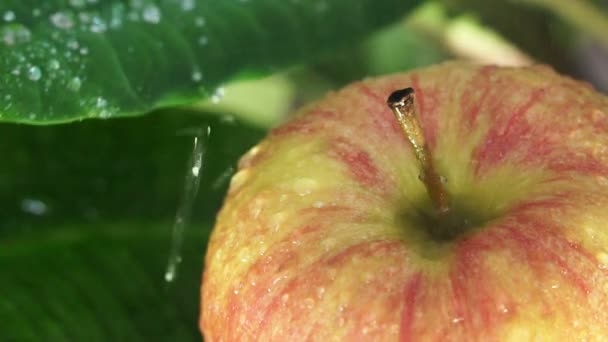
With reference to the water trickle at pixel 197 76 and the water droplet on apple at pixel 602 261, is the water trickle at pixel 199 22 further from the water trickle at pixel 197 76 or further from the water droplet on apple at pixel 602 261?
the water droplet on apple at pixel 602 261

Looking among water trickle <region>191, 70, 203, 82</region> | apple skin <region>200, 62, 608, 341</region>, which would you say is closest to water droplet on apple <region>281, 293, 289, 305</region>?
apple skin <region>200, 62, 608, 341</region>

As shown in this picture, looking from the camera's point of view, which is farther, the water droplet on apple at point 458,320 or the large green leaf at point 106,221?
the large green leaf at point 106,221

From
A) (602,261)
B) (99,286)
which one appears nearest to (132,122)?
(99,286)

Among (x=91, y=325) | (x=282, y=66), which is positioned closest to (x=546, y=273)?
(x=282, y=66)

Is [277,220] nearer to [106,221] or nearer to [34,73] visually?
[34,73]

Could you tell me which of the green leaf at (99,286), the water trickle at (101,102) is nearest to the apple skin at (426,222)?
the water trickle at (101,102)

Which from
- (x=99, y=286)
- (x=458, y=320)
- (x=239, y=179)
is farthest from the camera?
(x=99, y=286)

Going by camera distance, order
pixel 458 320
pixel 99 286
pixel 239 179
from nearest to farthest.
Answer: pixel 458 320, pixel 239 179, pixel 99 286

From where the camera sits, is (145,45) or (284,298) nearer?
(284,298)
